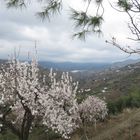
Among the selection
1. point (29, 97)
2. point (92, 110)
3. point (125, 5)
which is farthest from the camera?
point (92, 110)

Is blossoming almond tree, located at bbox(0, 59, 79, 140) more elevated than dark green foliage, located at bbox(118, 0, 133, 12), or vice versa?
dark green foliage, located at bbox(118, 0, 133, 12)

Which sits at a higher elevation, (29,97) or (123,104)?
(29,97)

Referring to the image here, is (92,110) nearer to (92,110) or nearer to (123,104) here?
(92,110)

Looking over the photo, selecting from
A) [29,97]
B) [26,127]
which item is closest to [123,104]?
[29,97]

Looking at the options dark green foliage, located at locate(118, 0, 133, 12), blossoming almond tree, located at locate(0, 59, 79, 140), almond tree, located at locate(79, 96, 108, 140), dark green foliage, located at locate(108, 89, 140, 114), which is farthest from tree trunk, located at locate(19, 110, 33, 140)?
dark green foliage, located at locate(108, 89, 140, 114)

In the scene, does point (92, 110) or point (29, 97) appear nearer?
point (29, 97)

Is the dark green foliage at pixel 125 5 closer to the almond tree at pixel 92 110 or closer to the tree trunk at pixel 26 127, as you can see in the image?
the tree trunk at pixel 26 127

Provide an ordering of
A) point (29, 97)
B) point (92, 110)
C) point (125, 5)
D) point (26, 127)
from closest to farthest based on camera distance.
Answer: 1. point (125, 5)
2. point (26, 127)
3. point (29, 97)
4. point (92, 110)

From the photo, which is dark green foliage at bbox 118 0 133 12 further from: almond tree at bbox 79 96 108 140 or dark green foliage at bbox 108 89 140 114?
dark green foliage at bbox 108 89 140 114

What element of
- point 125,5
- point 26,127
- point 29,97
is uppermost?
point 125,5

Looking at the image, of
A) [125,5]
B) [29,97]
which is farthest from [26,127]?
[125,5]

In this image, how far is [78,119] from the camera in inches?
1623

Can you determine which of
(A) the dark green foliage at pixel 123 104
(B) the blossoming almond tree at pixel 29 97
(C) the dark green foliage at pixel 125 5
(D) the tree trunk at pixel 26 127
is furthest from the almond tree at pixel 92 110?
(C) the dark green foliage at pixel 125 5

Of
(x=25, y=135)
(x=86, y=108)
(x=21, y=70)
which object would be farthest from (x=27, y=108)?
(x=86, y=108)
